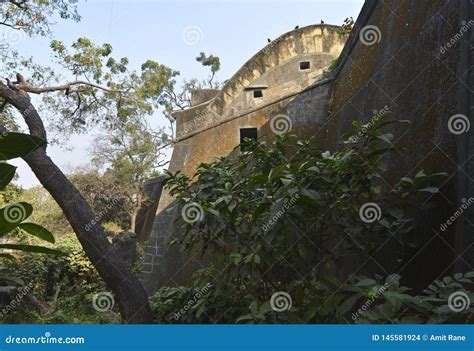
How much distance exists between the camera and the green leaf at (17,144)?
1.76 metres

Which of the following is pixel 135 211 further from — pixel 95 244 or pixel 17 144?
pixel 17 144

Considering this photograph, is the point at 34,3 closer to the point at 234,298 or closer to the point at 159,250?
the point at 159,250

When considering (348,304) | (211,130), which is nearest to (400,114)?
(348,304)

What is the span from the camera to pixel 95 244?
5062 millimetres

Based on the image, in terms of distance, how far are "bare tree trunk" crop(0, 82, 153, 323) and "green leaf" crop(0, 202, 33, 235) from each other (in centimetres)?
299

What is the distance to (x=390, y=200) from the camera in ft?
10.5

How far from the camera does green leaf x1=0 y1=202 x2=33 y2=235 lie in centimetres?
197

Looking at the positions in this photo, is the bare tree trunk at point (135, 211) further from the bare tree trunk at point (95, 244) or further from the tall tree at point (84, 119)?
the bare tree trunk at point (95, 244)

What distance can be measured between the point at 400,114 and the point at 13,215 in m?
3.43

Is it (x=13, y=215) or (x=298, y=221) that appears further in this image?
(x=298, y=221)

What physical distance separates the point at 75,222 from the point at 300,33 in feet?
33.4

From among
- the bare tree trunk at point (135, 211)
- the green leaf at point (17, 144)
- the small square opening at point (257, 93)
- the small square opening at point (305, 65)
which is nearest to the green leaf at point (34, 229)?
the green leaf at point (17, 144)

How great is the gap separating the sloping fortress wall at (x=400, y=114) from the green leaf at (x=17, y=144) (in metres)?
2.48

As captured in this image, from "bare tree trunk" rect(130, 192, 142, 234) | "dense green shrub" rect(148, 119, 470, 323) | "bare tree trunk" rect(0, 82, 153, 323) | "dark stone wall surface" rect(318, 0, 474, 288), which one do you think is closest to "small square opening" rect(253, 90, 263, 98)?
"bare tree trunk" rect(130, 192, 142, 234)
